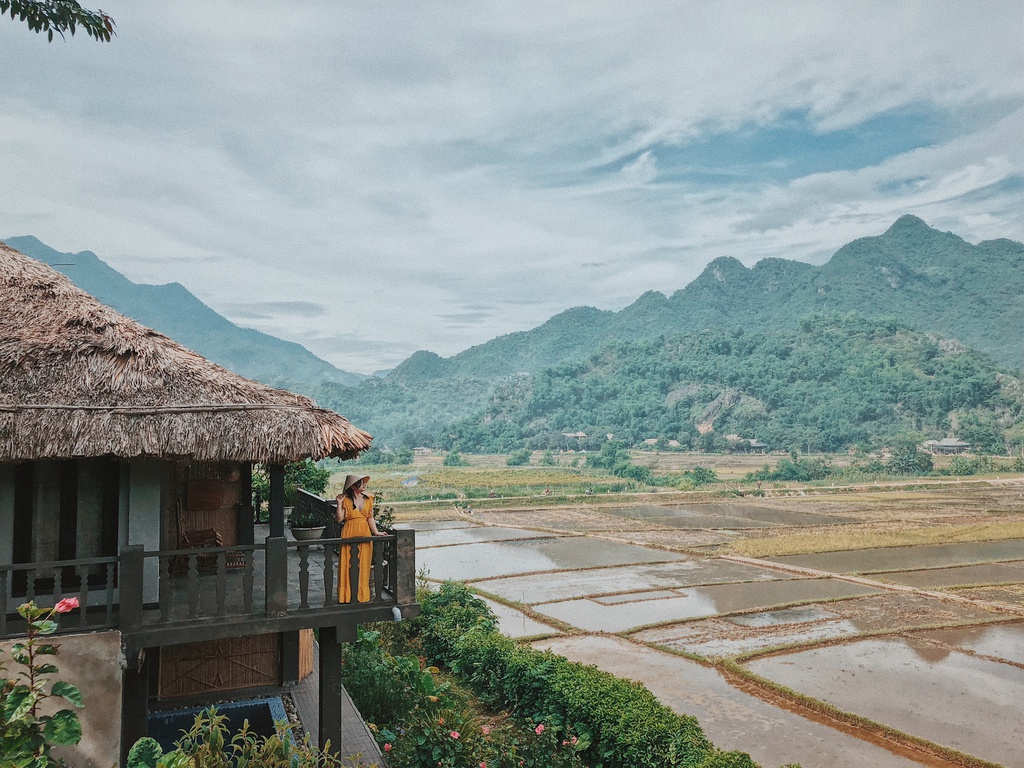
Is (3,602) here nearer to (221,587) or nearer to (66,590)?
(66,590)

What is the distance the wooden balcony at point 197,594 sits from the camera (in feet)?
18.3

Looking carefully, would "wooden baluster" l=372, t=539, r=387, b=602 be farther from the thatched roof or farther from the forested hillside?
the forested hillside

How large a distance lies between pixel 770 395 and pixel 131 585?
103m

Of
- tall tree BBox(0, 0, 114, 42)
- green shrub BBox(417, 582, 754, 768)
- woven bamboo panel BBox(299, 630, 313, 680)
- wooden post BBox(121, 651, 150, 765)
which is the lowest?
green shrub BBox(417, 582, 754, 768)

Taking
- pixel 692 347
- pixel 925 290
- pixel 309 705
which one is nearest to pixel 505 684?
pixel 309 705

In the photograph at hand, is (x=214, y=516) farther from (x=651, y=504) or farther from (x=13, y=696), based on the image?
(x=651, y=504)

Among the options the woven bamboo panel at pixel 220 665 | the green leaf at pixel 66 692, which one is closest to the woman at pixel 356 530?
the green leaf at pixel 66 692

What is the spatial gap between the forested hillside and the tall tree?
83864mm

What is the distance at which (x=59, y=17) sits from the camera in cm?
754

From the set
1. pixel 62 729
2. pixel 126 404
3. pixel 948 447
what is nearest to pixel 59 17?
pixel 126 404

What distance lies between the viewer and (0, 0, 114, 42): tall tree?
7402mm

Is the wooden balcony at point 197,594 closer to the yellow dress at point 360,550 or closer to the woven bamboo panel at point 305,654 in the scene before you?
the yellow dress at point 360,550

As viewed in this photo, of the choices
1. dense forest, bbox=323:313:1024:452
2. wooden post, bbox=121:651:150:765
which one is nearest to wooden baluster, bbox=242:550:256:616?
wooden post, bbox=121:651:150:765

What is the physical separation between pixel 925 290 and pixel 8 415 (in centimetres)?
20133
